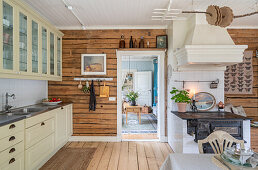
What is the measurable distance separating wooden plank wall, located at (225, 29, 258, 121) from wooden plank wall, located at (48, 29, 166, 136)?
168cm

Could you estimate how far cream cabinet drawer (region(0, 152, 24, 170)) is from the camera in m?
1.88

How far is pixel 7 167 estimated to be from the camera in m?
1.91

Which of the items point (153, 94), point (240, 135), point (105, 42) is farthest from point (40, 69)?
point (153, 94)

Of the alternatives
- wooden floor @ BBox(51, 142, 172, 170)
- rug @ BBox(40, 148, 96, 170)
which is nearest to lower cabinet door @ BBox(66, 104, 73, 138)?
wooden floor @ BBox(51, 142, 172, 170)

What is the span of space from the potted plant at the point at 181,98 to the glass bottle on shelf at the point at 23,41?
2.55 m

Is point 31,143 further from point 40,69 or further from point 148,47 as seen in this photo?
point 148,47

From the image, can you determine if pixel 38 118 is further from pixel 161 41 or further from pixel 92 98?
pixel 161 41

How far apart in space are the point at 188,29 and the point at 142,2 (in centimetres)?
117

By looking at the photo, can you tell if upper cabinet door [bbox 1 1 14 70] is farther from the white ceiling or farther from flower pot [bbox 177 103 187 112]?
flower pot [bbox 177 103 187 112]

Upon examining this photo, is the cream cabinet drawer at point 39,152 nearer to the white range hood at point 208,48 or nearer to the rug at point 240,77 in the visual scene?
the white range hood at point 208,48

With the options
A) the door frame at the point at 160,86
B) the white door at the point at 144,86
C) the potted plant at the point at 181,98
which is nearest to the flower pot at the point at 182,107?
the potted plant at the point at 181,98

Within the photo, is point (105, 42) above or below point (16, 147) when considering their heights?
above

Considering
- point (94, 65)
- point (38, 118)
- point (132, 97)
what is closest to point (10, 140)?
point (38, 118)

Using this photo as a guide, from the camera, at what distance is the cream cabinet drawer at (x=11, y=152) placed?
1837 millimetres
